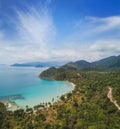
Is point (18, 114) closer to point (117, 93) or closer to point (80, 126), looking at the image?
point (80, 126)

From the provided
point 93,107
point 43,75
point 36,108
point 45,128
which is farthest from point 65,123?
point 43,75

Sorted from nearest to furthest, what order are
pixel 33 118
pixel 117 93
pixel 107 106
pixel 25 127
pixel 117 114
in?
1. pixel 25 127
2. pixel 117 114
3. pixel 33 118
4. pixel 107 106
5. pixel 117 93

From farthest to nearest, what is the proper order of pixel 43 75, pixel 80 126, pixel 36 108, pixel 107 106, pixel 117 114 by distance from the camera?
pixel 43 75 < pixel 36 108 < pixel 107 106 < pixel 117 114 < pixel 80 126

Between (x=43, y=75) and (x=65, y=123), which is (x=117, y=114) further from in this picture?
(x=43, y=75)

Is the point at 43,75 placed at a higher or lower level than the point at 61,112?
higher

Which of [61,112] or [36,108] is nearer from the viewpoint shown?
[61,112]

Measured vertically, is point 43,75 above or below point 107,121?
above

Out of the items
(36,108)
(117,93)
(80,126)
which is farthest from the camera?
(117,93)

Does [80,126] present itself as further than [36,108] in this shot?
No

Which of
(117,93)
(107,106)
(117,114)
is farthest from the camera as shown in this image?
(117,93)

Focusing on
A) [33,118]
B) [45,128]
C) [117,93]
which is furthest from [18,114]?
[117,93]
